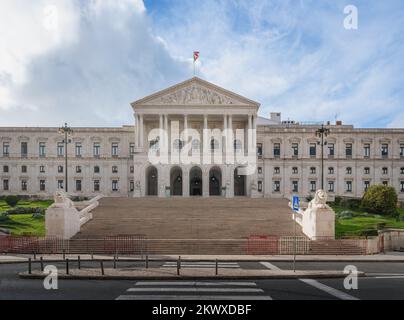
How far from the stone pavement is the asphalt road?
15646mm

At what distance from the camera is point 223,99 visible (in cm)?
7244

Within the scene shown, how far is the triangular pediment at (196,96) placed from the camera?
7206cm

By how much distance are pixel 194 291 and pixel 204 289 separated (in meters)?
0.60

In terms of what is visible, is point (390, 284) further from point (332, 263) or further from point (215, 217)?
point (215, 217)

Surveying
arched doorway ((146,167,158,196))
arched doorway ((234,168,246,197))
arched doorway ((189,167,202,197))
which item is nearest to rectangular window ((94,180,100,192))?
arched doorway ((146,167,158,196))

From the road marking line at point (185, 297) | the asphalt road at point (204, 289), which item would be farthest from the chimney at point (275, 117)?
the road marking line at point (185, 297)

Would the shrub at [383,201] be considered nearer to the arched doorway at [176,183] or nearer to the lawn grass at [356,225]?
the lawn grass at [356,225]

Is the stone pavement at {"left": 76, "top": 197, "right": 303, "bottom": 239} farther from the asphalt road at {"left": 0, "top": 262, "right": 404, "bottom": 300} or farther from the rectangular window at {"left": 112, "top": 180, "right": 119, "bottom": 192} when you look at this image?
the rectangular window at {"left": 112, "top": 180, "right": 119, "bottom": 192}

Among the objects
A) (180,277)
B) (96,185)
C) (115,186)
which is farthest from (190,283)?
(96,185)

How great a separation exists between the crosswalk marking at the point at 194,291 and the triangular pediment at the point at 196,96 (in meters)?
55.2

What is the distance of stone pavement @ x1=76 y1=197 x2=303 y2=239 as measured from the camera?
120 ft

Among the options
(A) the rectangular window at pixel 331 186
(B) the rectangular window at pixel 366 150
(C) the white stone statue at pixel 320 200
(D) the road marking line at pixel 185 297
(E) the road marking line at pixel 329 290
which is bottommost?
(E) the road marking line at pixel 329 290
